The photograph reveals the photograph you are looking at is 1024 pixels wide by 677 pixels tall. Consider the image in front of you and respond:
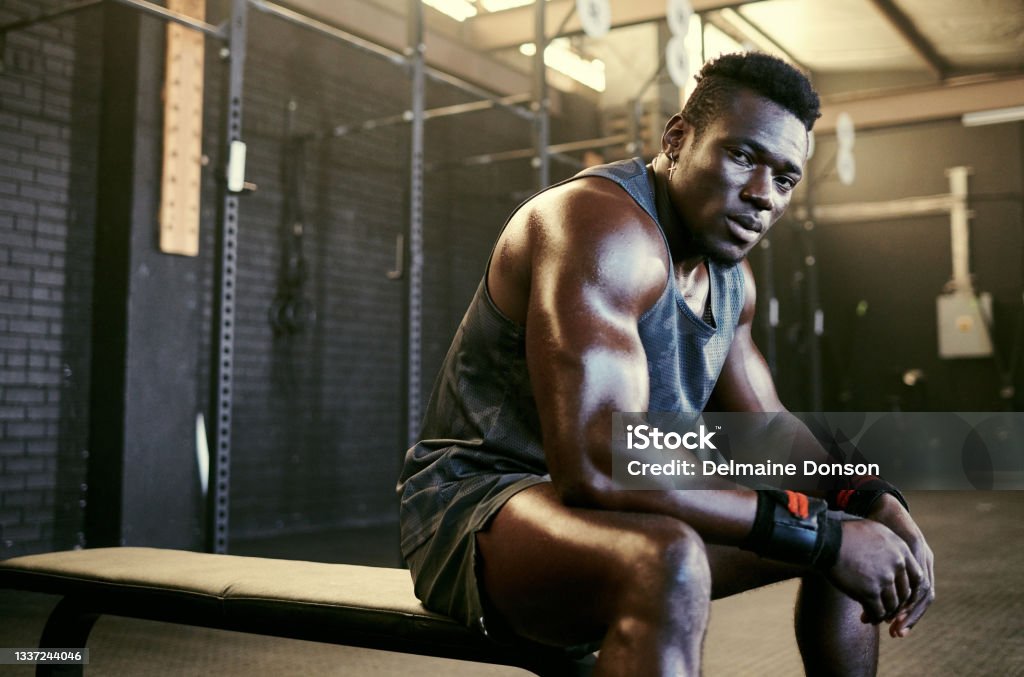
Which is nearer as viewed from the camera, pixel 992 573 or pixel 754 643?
pixel 754 643

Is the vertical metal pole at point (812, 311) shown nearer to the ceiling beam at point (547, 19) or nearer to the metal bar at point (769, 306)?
the metal bar at point (769, 306)

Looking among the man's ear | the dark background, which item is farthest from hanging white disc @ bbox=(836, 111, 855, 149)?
the man's ear

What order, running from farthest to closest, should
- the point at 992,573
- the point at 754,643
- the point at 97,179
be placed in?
the point at 97,179, the point at 992,573, the point at 754,643

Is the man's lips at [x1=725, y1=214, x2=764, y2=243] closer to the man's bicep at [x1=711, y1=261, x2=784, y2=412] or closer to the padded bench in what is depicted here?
the man's bicep at [x1=711, y1=261, x2=784, y2=412]

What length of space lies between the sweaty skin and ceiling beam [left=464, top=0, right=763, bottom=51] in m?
5.47

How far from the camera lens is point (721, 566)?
137 centimetres

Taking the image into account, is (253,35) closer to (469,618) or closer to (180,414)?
(180,414)

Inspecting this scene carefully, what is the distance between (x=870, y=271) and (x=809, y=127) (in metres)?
9.23

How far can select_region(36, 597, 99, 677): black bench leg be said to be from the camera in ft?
5.89

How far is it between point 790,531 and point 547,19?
21.9 ft

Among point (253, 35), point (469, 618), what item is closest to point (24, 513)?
point (253, 35)

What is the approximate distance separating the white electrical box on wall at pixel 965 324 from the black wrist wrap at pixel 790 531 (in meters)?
8.92

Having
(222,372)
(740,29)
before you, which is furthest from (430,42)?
(222,372)

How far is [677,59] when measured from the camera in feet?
20.0
